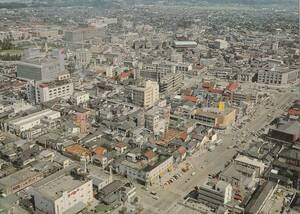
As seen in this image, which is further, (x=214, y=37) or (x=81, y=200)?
(x=214, y=37)

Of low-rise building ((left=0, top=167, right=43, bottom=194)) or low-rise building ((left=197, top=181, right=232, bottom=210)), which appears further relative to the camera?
low-rise building ((left=0, top=167, right=43, bottom=194))

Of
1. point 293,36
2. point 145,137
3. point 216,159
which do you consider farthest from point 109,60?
point 293,36

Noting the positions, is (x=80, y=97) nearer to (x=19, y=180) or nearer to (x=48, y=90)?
(x=48, y=90)

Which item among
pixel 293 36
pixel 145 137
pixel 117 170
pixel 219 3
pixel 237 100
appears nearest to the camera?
pixel 117 170

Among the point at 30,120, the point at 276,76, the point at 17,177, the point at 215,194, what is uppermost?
the point at 276,76

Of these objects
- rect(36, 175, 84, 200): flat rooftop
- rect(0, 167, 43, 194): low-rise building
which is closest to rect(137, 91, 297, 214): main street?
rect(36, 175, 84, 200): flat rooftop

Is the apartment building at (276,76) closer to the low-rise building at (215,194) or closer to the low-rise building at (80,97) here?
the low-rise building at (80,97)

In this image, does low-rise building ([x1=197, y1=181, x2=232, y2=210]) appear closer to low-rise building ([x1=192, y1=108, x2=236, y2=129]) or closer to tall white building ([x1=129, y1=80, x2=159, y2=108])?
low-rise building ([x1=192, y1=108, x2=236, y2=129])

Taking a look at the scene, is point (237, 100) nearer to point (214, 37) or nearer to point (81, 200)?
point (81, 200)

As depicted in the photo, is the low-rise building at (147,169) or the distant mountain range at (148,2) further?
the distant mountain range at (148,2)

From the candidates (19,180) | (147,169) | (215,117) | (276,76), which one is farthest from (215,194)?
(276,76)

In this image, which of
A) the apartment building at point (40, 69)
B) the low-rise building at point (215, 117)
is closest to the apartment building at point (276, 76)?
the low-rise building at point (215, 117)
